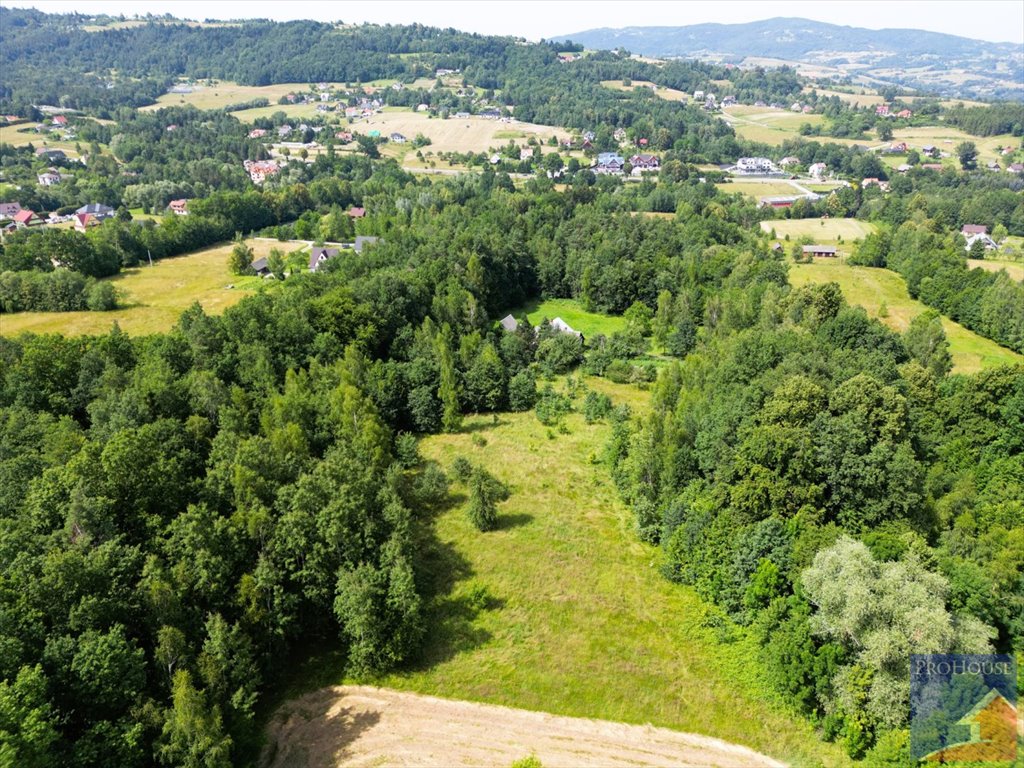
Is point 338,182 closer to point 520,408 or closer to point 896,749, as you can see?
point 520,408

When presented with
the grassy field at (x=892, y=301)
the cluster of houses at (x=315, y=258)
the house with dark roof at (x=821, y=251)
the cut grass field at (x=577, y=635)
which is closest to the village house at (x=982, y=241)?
the house with dark roof at (x=821, y=251)

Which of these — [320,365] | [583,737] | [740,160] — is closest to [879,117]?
[740,160]

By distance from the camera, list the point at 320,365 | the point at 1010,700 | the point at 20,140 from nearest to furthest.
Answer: the point at 1010,700, the point at 320,365, the point at 20,140

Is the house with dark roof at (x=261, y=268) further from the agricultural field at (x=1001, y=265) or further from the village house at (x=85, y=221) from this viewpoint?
the agricultural field at (x=1001, y=265)

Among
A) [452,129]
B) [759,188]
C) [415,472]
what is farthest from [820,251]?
[452,129]

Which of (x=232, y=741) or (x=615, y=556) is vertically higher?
(x=232, y=741)

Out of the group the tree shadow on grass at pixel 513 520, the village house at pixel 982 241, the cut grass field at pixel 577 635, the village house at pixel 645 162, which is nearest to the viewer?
the cut grass field at pixel 577 635
